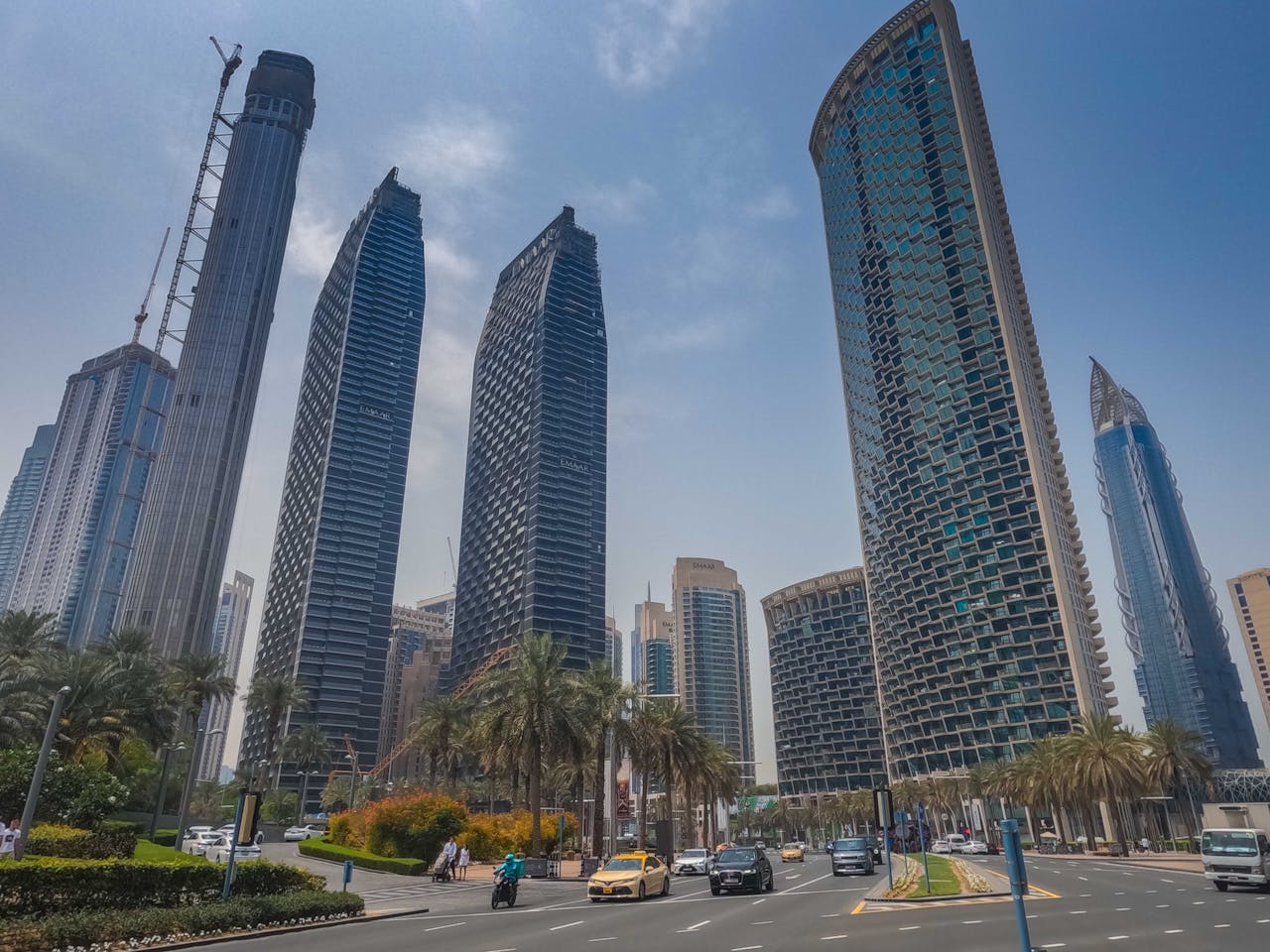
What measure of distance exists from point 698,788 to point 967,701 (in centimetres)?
7113

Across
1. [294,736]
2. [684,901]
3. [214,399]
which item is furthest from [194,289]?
[684,901]

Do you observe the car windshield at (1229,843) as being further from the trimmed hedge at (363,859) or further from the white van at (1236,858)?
the trimmed hedge at (363,859)

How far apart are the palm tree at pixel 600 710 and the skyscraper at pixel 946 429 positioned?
81170 mm

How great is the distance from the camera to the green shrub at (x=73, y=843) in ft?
86.3

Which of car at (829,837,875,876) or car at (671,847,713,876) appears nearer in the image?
car at (829,837,875,876)

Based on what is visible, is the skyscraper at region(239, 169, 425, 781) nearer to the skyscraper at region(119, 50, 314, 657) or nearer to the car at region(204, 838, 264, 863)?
the skyscraper at region(119, 50, 314, 657)

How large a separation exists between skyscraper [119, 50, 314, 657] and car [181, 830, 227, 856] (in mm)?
96715

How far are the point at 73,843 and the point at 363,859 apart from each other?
20659mm

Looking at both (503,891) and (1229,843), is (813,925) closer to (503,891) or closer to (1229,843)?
(503,891)

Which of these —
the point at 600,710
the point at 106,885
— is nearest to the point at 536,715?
the point at 600,710

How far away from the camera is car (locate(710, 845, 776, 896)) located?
29.5 metres

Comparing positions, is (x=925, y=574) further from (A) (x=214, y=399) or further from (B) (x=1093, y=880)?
(A) (x=214, y=399)

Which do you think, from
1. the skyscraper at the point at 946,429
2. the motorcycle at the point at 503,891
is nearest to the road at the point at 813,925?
the motorcycle at the point at 503,891

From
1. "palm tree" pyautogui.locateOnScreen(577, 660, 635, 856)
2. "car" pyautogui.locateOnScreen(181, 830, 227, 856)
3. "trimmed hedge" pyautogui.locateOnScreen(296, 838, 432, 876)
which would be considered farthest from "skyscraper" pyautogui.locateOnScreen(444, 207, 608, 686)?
"trimmed hedge" pyautogui.locateOnScreen(296, 838, 432, 876)
